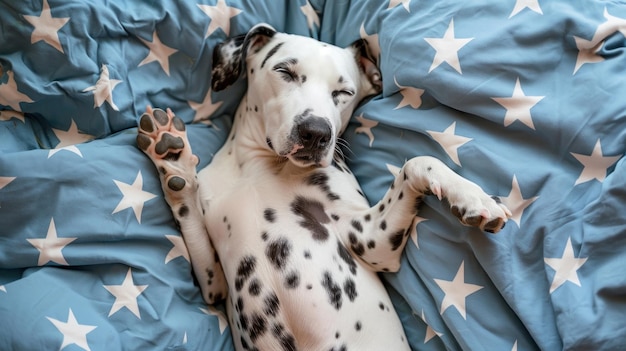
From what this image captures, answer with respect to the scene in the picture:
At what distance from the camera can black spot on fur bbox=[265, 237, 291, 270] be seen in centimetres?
230

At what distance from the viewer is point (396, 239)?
233 centimetres

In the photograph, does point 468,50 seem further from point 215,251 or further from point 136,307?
point 136,307

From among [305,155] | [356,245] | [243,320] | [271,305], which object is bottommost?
[243,320]

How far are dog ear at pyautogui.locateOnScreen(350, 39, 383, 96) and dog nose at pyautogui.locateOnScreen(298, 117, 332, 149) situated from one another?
544mm

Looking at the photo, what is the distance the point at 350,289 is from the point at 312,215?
0.34 metres

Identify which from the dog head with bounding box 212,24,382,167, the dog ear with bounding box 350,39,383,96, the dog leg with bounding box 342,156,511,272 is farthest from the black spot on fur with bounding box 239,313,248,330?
the dog ear with bounding box 350,39,383,96

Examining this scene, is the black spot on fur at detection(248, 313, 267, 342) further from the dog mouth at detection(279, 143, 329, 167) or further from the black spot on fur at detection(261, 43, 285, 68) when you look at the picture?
the black spot on fur at detection(261, 43, 285, 68)

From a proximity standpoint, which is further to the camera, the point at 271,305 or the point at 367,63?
the point at 367,63

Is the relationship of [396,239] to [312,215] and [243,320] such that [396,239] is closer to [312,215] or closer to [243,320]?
[312,215]

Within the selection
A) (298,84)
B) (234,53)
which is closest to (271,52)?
(234,53)

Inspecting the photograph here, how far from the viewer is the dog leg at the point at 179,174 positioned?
2.44m

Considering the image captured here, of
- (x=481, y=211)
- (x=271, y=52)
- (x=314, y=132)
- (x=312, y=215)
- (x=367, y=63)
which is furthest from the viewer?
(x=367, y=63)

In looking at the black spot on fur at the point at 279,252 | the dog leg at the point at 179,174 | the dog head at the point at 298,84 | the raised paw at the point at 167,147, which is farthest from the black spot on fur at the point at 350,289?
the raised paw at the point at 167,147

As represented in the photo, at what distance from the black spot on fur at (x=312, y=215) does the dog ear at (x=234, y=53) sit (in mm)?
644
